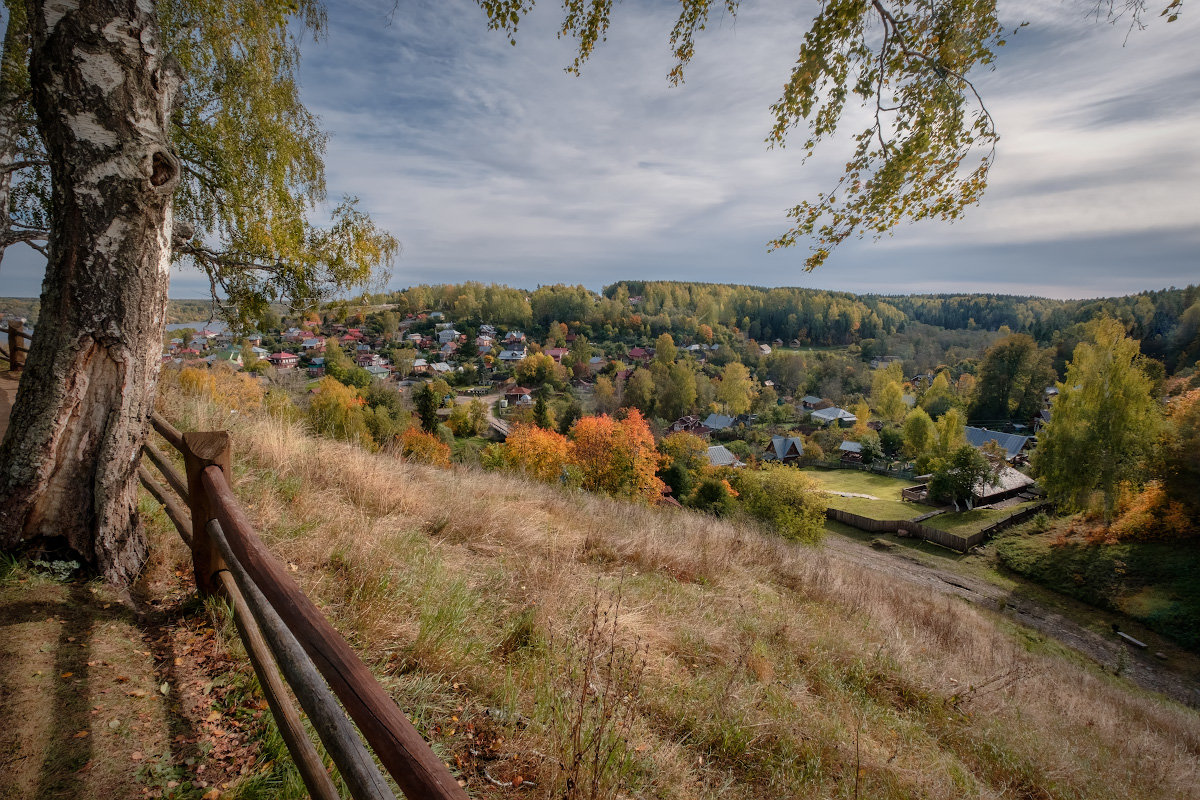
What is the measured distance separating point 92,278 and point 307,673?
2776 mm

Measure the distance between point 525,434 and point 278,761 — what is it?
2715 centimetres

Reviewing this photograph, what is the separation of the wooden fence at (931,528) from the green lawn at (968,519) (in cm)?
35

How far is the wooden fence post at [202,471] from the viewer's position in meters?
2.62

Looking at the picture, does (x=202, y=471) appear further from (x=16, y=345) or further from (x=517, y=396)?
(x=517, y=396)

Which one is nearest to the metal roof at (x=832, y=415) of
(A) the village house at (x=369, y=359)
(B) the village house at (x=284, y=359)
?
(A) the village house at (x=369, y=359)

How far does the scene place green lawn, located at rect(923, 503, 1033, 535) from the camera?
24.3m

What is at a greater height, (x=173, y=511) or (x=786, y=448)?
(x=173, y=511)

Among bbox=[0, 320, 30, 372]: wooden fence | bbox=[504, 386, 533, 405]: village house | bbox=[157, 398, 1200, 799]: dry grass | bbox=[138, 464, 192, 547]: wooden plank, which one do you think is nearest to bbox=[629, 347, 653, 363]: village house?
bbox=[504, 386, 533, 405]: village house

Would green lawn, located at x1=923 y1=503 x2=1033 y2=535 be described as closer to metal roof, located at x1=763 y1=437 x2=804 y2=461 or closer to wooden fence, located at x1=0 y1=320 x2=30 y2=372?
metal roof, located at x1=763 y1=437 x2=804 y2=461

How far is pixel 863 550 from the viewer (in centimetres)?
2325

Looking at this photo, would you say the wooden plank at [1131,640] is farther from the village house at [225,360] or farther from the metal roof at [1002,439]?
the village house at [225,360]

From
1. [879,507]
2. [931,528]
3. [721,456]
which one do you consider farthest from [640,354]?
[931,528]

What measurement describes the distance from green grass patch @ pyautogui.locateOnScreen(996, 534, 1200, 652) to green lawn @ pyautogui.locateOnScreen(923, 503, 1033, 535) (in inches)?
127

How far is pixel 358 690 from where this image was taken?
50.5 inches
